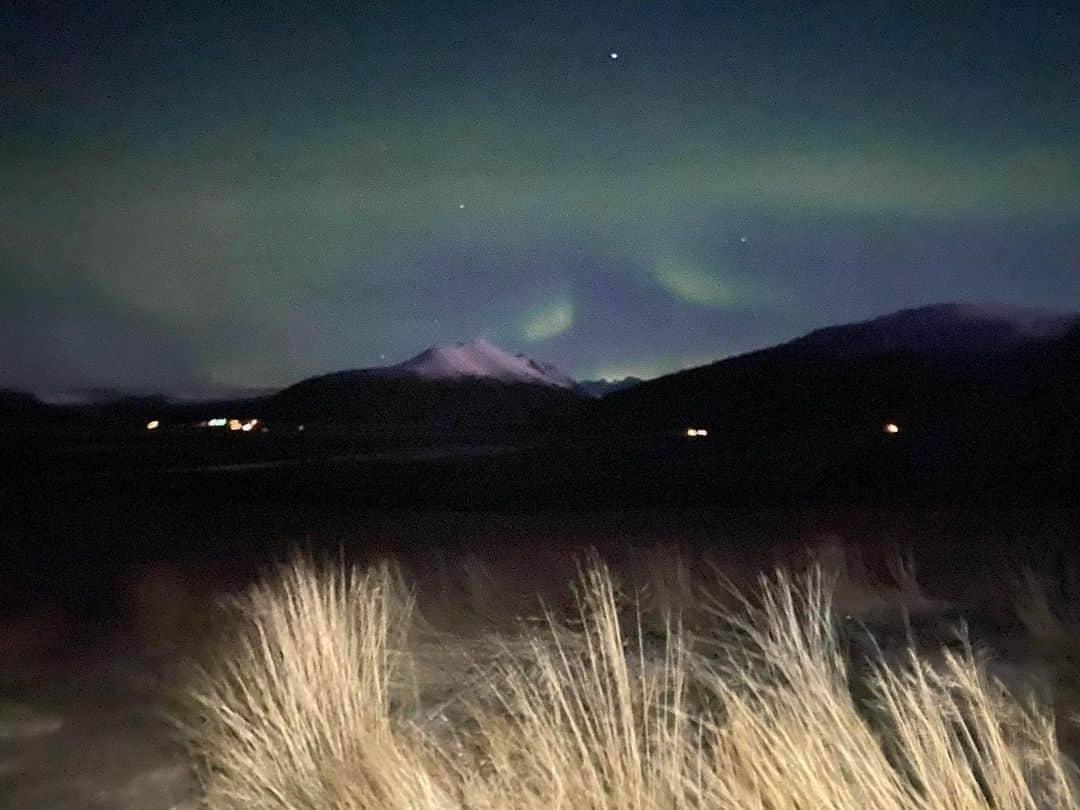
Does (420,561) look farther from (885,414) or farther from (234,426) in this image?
(234,426)

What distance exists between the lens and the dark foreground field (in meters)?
7.60

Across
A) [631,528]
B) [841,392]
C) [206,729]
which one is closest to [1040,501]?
[631,528]

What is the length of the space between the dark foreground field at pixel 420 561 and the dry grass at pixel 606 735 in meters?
0.72

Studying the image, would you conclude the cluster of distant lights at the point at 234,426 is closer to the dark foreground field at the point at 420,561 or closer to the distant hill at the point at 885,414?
the distant hill at the point at 885,414

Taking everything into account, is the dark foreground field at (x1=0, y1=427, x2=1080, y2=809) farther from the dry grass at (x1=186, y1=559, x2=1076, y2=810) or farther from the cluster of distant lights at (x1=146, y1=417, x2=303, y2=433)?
the cluster of distant lights at (x1=146, y1=417, x2=303, y2=433)

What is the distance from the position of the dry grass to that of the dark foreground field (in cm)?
72

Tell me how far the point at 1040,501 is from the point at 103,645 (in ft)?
70.2

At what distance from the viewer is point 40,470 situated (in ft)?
157

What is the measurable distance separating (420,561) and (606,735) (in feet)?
37.5

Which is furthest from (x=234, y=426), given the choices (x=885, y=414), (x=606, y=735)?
(x=606, y=735)

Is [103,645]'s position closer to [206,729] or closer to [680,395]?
[206,729]

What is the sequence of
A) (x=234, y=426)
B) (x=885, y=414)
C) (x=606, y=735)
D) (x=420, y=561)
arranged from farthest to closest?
(x=234, y=426) < (x=885, y=414) < (x=420, y=561) < (x=606, y=735)

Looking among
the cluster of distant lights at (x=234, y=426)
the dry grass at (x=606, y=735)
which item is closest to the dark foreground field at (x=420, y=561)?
the dry grass at (x=606, y=735)

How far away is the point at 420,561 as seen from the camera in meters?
16.1
